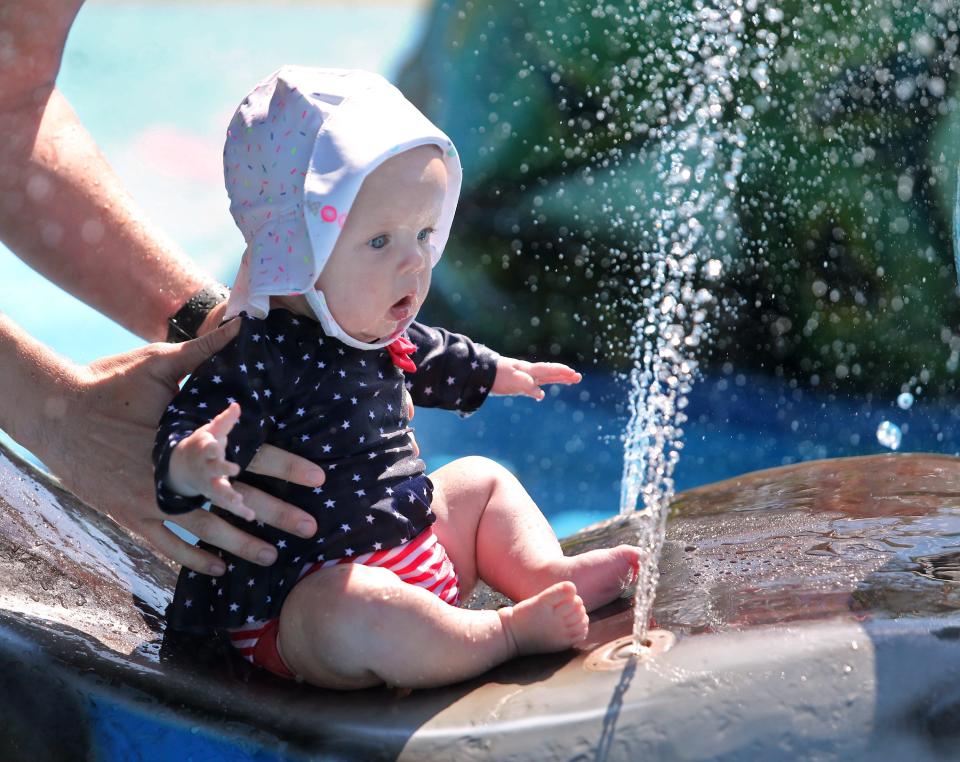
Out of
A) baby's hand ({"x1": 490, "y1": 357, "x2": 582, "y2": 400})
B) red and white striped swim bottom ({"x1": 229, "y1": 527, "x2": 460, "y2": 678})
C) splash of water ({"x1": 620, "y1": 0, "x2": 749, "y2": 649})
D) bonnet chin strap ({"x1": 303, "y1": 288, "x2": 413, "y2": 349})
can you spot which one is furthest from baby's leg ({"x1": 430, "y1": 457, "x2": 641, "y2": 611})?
splash of water ({"x1": 620, "y1": 0, "x2": 749, "y2": 649})

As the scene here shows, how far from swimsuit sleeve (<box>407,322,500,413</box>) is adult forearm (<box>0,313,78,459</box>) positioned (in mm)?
636

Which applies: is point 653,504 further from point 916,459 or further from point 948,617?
point 916,459

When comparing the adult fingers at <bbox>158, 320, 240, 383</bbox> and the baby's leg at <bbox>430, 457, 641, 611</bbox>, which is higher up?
the adult fingers at <bbox>158, 320, 240, 383</bbox>

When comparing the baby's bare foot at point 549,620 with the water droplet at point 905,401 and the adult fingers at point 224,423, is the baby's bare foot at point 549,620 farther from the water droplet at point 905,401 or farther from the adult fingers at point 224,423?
the water droplet at point 905,401

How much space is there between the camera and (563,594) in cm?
176

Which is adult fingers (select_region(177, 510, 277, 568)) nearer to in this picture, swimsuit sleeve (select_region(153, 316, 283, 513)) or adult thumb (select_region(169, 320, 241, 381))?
swimsuit sleeve (select_region(153, 316, 283, 513))

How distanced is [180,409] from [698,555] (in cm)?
98

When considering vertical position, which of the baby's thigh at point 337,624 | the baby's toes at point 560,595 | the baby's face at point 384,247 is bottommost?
the baby's thigh at point 337,624

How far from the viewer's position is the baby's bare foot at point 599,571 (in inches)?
78.5

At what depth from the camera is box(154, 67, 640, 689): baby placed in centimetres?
176

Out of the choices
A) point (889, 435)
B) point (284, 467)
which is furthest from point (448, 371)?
point (889, 435)

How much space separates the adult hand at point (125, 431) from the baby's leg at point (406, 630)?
224 mm

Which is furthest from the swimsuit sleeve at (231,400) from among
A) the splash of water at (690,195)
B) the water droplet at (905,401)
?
the water droplet at (905,401)

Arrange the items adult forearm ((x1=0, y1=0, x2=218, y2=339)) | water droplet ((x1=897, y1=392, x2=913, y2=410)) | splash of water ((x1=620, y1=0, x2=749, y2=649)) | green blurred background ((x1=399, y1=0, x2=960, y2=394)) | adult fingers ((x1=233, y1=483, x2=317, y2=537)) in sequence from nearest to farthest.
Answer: adult fingers ((x1=233, y1=483, x2=317, y2=537))
adult forearm ((x1=0, y1=0, x2=218, y2=339))
water droplet ((x1=897, y1=392, x2=913, y2=410))
green blurred background ((x1=399, y1=0, x2=960, y2=394))
splash of water ((x1=620, y1=0, x2=749, y2=649))
